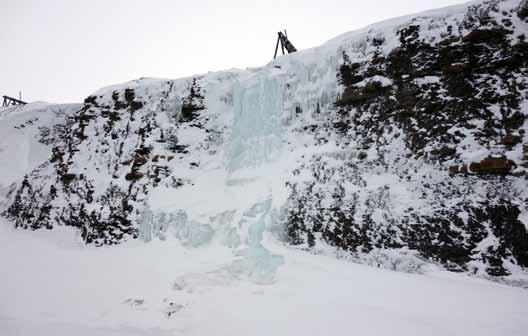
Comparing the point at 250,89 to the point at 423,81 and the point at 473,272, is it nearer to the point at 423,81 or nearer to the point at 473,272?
the point at 423,81

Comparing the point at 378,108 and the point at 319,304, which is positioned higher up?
the point at 378,108

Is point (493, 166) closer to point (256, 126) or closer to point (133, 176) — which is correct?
point (256, 126)

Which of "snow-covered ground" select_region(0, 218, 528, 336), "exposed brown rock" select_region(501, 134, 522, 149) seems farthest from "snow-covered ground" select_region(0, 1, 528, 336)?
"exposed brown rock" select_region(501, 134, 522, 149)

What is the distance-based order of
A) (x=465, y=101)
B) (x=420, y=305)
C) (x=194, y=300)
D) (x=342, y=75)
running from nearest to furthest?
(x=420, y=305)
(x=194, y=300)
(x=465, y=101)
(x=342, y=75)

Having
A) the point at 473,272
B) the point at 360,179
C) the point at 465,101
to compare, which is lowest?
the point at 473,272

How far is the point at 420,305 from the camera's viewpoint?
4.20 m

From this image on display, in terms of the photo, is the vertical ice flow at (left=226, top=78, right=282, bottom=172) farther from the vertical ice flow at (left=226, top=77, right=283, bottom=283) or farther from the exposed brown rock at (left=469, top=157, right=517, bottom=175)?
the exposed brown rock at (left=469, top=157, right=517, bottom=175)

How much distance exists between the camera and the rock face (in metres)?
5.98

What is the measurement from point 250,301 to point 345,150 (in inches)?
201

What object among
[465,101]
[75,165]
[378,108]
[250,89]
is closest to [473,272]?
[465,101]

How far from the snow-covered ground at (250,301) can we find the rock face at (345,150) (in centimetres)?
95

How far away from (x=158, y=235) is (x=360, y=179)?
6225 millimetres

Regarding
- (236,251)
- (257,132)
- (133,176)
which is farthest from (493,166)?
(133,176)

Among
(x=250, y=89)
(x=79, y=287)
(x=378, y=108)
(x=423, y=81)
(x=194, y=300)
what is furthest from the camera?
(x=250, y=89)
